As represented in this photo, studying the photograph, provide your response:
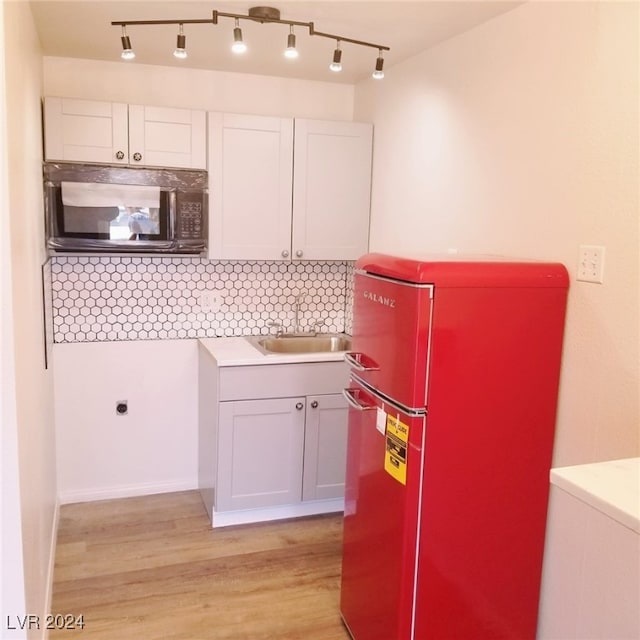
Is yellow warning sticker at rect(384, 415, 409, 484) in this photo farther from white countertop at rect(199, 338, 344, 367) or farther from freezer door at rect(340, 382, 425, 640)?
white countertop at rect(199, 338, 344, 367)

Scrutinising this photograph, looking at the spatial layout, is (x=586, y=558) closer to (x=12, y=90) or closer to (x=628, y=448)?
(x=628, y=448)

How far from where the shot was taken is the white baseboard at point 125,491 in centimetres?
366

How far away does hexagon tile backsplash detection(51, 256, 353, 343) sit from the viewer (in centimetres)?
357

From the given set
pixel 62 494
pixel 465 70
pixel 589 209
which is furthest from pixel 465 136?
pixel 62 494

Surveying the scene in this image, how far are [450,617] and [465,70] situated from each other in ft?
7.27

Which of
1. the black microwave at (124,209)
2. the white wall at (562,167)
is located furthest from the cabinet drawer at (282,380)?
the white wall at (562,167)

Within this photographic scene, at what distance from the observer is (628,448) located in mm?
1964

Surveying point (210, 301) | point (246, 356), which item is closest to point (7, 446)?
point (246, 356)

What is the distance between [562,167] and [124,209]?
2144mm

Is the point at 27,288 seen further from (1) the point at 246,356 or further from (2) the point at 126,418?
(2) the point at 126,418

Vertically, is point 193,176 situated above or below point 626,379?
above

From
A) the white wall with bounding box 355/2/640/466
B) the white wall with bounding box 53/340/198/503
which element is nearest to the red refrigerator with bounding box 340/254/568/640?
the white wall with bounding box 355/2/640/466

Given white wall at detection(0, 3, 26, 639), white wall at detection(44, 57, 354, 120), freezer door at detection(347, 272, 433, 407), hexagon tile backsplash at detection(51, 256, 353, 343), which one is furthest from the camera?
hexagon tile backsplash at detection(51, 256, 353, 343)

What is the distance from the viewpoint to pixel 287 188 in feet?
11.7
